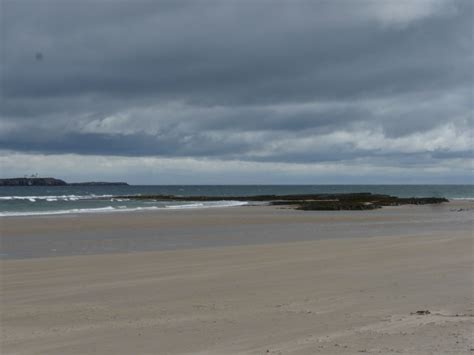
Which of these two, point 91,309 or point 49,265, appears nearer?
point 91,309

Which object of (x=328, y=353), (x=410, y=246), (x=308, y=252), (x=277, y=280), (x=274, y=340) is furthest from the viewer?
(x=410, y=246)

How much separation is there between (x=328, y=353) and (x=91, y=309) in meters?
4.20

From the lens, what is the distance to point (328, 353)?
690 centimetres

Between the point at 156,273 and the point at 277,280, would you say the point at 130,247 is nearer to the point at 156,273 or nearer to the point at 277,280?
the point at 156,273

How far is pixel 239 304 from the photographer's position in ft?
32.0

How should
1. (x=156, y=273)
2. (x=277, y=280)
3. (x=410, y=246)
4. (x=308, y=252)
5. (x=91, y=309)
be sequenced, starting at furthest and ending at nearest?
(x=410, y=246) → (x=308, y=252) → (x=156, y=273) → (x=277, y=280) → (x=91, y=309)

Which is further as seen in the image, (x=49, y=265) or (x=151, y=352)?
(x=49, y=265)

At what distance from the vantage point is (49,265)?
15.0 meters

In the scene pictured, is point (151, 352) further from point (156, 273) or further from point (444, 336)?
point (156, 273)

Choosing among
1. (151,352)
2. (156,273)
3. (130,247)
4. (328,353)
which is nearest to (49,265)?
(156,273)

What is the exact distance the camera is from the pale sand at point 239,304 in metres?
7.38

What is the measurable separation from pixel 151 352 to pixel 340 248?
12619 millimetres

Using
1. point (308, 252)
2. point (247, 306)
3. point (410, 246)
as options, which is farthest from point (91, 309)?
point (410, 246)

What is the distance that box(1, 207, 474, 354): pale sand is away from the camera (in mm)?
7383
